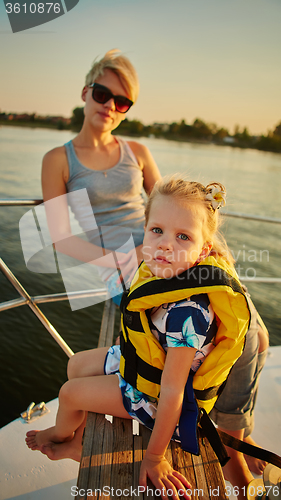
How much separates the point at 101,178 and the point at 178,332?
106 cm

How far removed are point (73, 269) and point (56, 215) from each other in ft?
1.74

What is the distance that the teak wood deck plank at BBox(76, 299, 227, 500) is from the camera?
2.86 ft

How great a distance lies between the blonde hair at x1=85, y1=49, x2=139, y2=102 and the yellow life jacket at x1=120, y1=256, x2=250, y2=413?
47.1 inches

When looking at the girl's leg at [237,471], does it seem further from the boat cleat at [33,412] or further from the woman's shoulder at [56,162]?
the woman's shoulder at [56,162]

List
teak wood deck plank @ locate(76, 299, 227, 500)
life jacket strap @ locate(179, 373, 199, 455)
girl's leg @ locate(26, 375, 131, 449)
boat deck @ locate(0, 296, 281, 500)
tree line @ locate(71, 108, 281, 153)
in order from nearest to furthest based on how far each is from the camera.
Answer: teak wood deck plank @ locate(76, 299, 227, 500), life jacket strap @ locate(179, 373, 199, 455), girl's leg @ locate(26, 375, 131, 449), boat deck @ locate(0, 296, 281, 500), tree line @ locate(71, 108, 281, 153)

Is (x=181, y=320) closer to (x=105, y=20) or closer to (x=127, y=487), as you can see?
(x=127, y=487)

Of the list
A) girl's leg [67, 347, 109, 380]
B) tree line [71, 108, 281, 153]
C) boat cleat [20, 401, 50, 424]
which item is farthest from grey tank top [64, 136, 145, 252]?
tree line [71, 108, 281, 153]

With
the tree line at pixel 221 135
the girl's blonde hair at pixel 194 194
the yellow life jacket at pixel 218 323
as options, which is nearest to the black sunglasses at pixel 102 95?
the girl's blonde hair at pixel 194 194

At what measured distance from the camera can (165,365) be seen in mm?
970

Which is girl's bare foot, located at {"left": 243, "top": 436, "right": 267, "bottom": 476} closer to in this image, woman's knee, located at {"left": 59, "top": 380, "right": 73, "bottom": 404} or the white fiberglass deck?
the white fiberglass deck

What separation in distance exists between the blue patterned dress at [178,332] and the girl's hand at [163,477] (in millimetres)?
120

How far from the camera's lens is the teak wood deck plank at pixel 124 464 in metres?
0.87

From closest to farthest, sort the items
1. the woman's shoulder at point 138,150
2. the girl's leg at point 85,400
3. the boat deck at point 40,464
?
the girl's leg at point 85,400 < the boat deck at point 40,464 < the woman's shoulder at point 138,150

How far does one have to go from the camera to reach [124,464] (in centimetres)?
94
